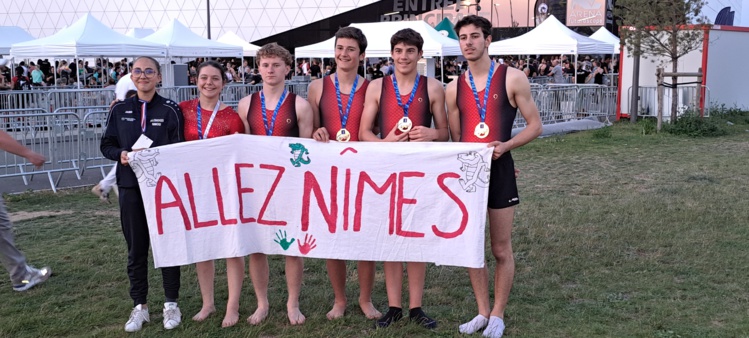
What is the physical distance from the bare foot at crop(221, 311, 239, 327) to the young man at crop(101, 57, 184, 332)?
31 cm

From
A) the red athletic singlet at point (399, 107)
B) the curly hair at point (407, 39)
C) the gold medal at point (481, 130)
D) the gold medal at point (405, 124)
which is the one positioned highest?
the curly hair at point (407, 39)

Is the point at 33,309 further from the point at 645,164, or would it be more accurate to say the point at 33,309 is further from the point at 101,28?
the point at 101,28

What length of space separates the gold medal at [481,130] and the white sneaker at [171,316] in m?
2.31

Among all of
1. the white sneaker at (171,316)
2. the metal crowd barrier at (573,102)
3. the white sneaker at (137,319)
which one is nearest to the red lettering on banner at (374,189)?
the white sneaker at (171,316)

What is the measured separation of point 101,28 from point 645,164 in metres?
17.1

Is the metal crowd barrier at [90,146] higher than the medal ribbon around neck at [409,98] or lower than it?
lower

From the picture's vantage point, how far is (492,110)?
5.10 meters

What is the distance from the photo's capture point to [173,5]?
53656mm

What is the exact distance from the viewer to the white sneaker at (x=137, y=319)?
5.40m

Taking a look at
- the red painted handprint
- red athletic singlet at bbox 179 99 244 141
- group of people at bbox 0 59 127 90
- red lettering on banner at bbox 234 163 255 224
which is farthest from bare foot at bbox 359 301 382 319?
group of people at bbox 0 59 127 90

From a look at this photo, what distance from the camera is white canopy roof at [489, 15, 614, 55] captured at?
2644 cm

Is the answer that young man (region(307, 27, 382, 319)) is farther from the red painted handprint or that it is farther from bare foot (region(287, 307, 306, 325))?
bare foot (region(287, 307, 306, 325))

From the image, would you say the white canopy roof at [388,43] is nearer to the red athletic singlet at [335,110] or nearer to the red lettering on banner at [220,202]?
the red athletic singlet at [335,110]

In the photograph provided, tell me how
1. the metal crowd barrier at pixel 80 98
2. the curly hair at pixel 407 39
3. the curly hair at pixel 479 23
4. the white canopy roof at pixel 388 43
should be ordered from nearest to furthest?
the curly hair at pixel 479 23
the curly hair at pixel 407 39
the metal crowd barrier at pixel 80 98
the white canopy roof at pixel 388 43
